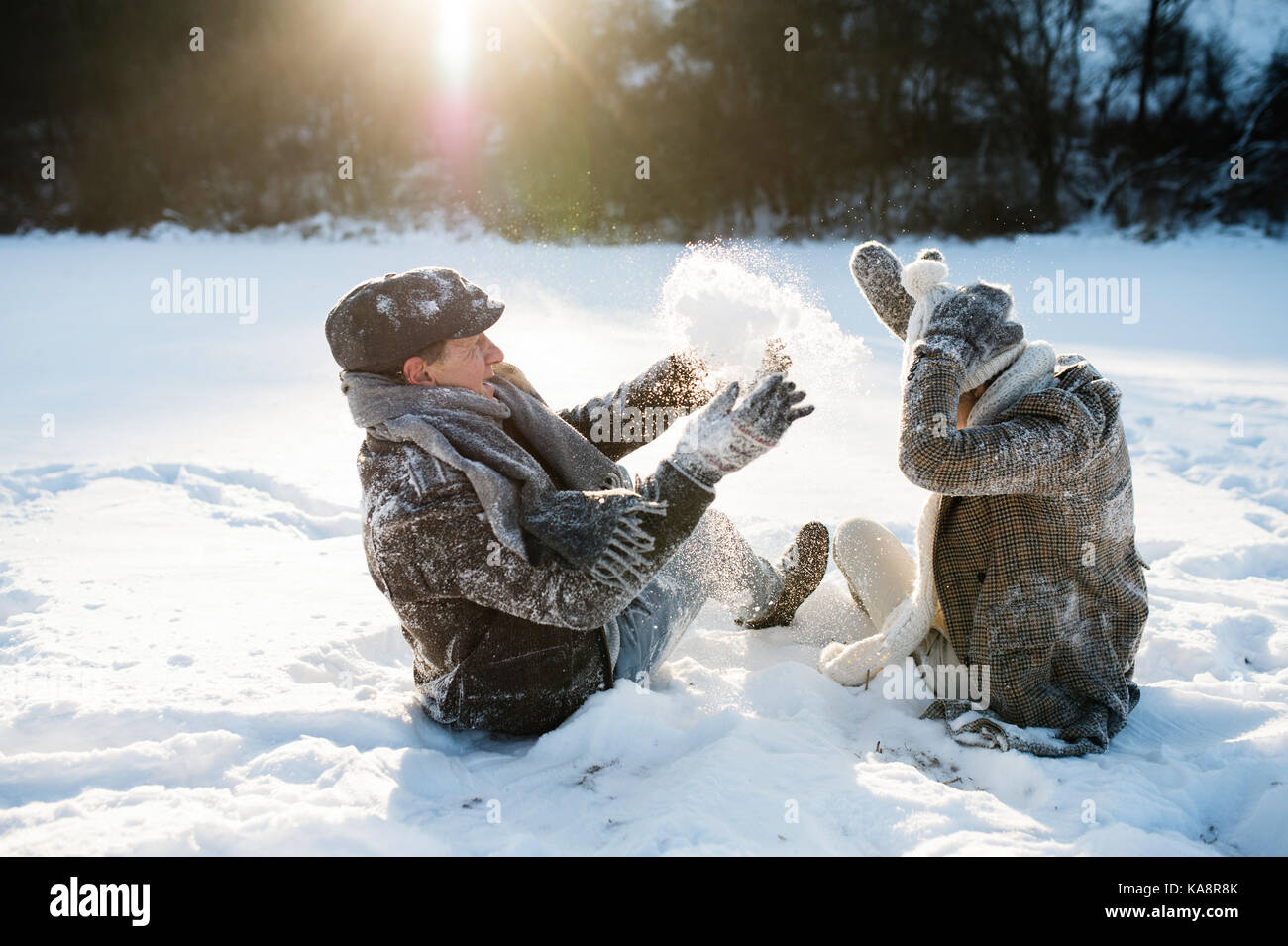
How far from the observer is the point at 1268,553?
382 centimetres

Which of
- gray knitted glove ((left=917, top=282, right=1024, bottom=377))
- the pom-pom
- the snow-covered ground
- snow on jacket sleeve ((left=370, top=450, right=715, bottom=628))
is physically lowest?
the snow-covered ground

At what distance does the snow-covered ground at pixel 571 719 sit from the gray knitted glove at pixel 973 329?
29 cm

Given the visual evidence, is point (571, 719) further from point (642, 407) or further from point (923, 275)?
point (923, 275)

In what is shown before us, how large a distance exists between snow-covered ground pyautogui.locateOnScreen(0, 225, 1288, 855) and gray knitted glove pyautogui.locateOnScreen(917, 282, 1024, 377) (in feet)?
0.95

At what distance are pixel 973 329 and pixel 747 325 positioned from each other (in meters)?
0.52

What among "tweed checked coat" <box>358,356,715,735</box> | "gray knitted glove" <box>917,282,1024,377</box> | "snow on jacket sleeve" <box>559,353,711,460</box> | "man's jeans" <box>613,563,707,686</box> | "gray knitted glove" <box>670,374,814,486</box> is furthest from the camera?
"snow on jacket sleeve" <box>559,353,711,460</box>

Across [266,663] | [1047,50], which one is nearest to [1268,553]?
[266,663]

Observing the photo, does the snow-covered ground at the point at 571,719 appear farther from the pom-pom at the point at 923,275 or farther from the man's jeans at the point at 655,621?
the pom-pom at the point at 923,275

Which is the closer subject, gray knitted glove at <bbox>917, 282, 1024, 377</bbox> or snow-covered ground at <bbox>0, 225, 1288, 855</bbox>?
snow-covered ground at <bbox>0, 225, 1288, 855</bbox>

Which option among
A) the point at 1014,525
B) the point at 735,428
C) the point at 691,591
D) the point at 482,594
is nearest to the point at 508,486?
the point at 482,594

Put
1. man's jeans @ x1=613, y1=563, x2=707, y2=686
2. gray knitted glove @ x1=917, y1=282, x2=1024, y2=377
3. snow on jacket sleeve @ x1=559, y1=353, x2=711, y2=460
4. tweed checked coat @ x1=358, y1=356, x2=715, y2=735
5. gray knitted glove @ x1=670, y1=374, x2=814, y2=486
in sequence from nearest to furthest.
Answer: gray knitted glove @ x1=670, y1=374, x2=814, y2=486
tweed checked coat @ x1=358, y1=356, x2=715, y2=735
gray knitted glove @ x1=917, y1=282, x2=1024, y2=377
man's jeans @ x1=613, y1=563, x2=707, y2=686
snow on jacket sleeve @ x1=559, y1=353, x2=711, y2=460

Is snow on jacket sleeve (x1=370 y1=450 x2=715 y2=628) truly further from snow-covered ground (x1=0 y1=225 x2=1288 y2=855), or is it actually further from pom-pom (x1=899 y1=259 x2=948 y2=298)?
pom-pom (x1=899 y1=259 x2=948 y2=298)

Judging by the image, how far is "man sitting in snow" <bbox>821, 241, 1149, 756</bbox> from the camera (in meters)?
A: 2.22

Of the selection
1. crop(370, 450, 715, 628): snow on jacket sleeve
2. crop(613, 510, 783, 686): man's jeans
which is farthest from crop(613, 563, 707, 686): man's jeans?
crop(370, 450, 715, 628): snow on jacket sleeve
